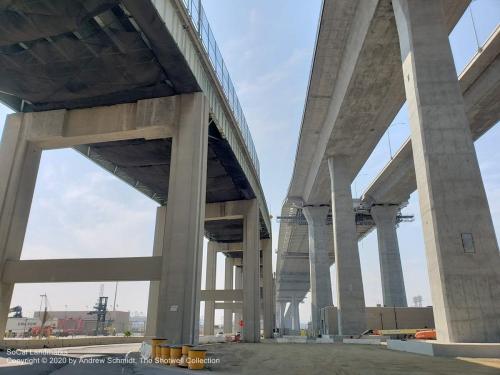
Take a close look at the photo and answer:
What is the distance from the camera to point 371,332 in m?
32.9

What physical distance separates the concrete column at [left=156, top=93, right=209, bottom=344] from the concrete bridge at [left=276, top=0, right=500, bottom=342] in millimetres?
10593

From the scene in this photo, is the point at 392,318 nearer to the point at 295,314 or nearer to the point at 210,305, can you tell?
the point at 210,305

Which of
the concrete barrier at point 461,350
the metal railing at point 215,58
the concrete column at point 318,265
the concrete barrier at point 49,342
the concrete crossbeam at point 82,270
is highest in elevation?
the metal railing at point 215,58

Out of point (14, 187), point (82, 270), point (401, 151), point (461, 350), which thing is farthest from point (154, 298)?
point (401, 151)

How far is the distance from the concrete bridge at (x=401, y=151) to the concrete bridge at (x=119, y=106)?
913cm

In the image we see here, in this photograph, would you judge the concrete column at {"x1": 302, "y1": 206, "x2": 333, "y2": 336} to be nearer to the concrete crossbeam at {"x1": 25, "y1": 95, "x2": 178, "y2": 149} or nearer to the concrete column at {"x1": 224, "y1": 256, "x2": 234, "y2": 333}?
the concrete column at {"x1": 224, "y1": 256, "x2": 234, "y2": 333}

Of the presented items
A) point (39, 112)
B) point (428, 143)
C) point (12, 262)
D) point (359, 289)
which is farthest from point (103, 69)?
point (359, 289)

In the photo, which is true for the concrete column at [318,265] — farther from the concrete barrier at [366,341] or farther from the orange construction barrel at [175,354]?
the orange construction barrel at [175,354]

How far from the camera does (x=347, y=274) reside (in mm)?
33906

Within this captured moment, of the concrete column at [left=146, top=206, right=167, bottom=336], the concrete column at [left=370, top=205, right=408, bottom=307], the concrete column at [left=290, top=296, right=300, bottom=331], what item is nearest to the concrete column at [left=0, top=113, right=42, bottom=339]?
the concrete column at [left=146, top=206, right=167, bottom=336]

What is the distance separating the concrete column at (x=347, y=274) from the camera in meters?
33.2

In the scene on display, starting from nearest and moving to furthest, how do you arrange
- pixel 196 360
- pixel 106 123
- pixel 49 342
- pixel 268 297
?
pixel 196 360
pixel 106 123
pixel 49 342
pixel 268 297

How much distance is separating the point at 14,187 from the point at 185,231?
1130cm

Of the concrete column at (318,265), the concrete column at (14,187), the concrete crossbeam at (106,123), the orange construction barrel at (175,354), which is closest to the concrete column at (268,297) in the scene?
the concrete column at (318,265)
